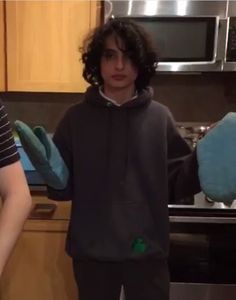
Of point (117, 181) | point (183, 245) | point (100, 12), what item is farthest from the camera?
point (100, 12)

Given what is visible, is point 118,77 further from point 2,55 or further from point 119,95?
point 2,55

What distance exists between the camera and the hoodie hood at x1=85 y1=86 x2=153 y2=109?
4.37 ft

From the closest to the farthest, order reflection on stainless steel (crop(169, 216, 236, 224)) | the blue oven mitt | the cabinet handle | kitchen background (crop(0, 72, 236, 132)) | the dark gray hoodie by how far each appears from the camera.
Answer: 1. the blue oven mitt
2. the dark gray hoodie
3. reflection on stainless steel (crop(169, 216, 236, 224))
4. the cabinet handle
5. kitchen background (crop(0, 72, 236, 132))

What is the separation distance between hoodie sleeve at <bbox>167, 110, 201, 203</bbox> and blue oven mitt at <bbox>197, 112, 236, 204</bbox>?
122 mm

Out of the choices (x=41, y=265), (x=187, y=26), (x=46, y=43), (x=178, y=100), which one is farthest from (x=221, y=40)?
(x=41, y=265)

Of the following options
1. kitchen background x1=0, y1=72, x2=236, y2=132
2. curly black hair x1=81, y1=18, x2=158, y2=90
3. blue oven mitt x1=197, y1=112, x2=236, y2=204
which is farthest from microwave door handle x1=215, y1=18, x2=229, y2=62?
blue oven mitt x1=197, y1=112, x2=236, y2=204

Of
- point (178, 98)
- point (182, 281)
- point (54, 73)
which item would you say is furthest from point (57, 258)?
point (178, 98)

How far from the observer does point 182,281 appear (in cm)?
175

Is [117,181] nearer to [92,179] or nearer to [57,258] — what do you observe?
[92,179]

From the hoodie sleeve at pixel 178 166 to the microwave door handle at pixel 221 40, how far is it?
576 mm

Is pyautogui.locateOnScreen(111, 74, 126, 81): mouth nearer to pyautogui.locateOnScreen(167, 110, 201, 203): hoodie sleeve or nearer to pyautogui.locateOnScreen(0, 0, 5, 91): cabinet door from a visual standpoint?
pyautogui.locateOnScreen(167, 110, 201, 203): hoodie sleeve

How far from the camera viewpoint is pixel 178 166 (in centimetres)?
136

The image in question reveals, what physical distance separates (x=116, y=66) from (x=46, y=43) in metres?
0.65

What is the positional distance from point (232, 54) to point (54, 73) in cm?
74
